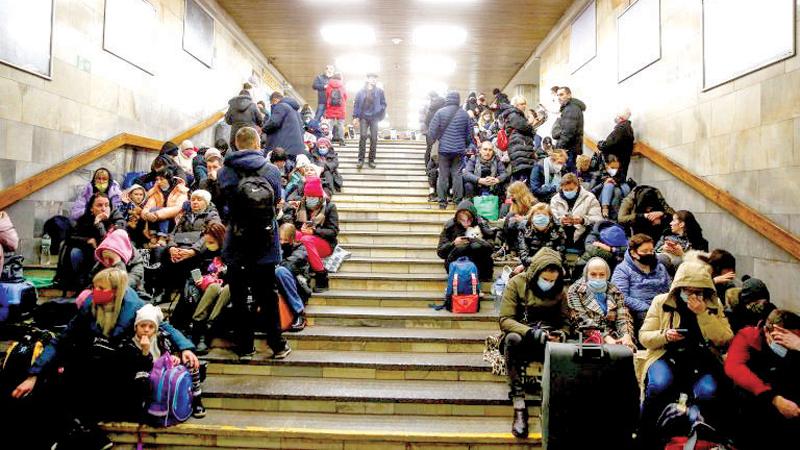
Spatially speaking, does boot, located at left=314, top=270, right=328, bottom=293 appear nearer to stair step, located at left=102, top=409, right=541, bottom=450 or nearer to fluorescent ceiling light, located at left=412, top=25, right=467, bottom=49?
stair step, located at left=102, top=409, right=541, bottom=450

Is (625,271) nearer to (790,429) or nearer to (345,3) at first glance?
(790,429)

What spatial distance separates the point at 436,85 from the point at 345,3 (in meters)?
7.21

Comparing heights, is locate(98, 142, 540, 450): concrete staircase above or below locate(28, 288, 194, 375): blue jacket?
below

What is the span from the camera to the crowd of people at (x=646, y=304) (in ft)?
10.4

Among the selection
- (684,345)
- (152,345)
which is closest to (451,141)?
(684,345)

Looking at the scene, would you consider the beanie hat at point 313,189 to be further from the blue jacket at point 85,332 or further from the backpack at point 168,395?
the backpack at point 168,395

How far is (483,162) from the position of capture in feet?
27.4

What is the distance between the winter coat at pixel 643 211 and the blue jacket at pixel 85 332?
16.9 ft

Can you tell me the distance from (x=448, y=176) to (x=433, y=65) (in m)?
8.29

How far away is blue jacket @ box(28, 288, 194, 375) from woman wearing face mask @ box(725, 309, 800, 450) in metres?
4.24

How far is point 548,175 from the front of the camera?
25.0ft

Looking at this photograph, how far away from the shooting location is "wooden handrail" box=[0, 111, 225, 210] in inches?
206

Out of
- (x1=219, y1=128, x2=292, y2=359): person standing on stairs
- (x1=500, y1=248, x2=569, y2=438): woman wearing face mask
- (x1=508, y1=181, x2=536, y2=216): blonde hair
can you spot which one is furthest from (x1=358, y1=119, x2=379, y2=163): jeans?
(x1=500, y1=248, x2=569, y2=438): woman wearing face mask

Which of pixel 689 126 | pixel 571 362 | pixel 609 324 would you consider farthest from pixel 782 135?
pixel 571 362
